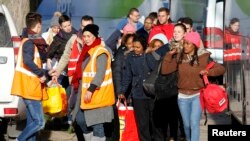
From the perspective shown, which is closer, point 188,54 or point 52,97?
point 188,54

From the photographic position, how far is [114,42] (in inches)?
517

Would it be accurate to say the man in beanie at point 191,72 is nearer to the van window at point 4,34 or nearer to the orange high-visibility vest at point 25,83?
the orange high-visibility vest at point 25,83

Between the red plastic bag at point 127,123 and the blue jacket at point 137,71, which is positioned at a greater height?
the blue jacket at point 137,71

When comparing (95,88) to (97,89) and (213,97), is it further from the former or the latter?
(213,97)

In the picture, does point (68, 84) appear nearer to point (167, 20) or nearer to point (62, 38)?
point (62, 38)

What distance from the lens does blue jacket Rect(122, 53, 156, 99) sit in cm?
1095

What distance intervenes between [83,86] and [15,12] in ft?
22.2

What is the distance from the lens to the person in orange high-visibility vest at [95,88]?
10016 mm

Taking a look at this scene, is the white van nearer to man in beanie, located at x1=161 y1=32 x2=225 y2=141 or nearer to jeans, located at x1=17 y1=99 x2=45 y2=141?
jeans, located at x1=17 y1=99 x2=45 y2=141

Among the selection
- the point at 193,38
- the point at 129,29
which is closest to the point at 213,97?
the point at 193,38

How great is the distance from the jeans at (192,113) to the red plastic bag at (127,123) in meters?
1.05

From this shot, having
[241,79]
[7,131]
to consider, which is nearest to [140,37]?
[241,79]

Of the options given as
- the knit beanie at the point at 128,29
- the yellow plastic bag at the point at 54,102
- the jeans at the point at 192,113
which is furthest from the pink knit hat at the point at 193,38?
the knit beanie at the point at 128,29

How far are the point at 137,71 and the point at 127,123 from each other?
2.40 feet
